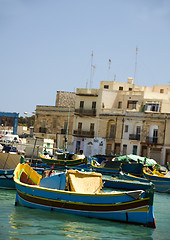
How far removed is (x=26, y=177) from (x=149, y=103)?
3871 cm

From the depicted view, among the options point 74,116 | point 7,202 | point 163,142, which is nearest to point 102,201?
point 7,202

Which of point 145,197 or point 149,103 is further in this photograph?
point 149,103

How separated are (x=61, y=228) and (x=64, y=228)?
0.42 ft

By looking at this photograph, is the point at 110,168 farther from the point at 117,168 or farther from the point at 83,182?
the point at 83,182

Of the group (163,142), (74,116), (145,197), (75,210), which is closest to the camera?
(145,197)

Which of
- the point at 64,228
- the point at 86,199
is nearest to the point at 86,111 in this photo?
the point at 86,199

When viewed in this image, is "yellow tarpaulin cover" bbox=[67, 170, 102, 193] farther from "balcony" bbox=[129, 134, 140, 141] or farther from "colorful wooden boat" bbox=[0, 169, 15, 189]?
"balcony" bbox=[129, 134, 140, 141]

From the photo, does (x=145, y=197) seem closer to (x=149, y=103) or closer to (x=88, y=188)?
(x=88, y=188)

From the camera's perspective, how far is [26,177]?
24453 millimetres

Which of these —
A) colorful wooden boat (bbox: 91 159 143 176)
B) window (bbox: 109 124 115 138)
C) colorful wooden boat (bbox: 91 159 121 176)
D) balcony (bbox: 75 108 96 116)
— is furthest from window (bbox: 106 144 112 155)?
colorful wooden boat (bbox: 91 159 121 176)

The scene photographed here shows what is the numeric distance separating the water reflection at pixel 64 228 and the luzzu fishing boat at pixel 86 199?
0.30 metres

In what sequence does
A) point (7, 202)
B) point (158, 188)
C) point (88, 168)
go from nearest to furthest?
point (7, 202) < point (158, 188) < point (88, 168)

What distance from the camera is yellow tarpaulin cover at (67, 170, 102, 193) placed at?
21047mm

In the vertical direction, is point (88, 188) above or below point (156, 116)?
below
